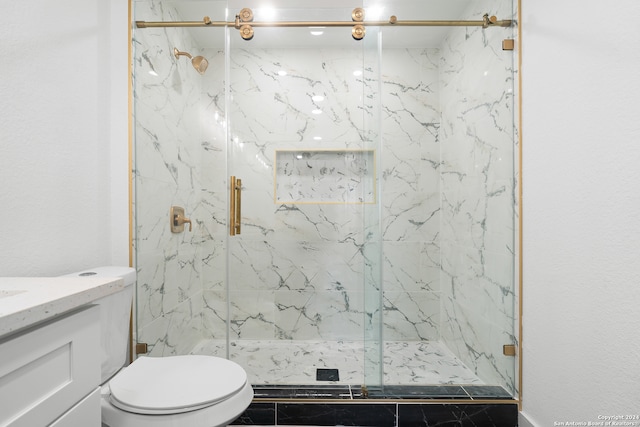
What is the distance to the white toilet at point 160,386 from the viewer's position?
105 cm

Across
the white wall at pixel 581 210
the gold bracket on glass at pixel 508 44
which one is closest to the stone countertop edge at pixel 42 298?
the white wall at pixel 581 210

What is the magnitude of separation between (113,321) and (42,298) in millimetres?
804

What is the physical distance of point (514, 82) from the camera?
1670mm

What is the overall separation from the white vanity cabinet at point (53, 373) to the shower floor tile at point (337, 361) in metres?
1.15

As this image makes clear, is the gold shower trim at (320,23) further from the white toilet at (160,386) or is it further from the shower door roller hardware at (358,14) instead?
the white toilet at (160,386)

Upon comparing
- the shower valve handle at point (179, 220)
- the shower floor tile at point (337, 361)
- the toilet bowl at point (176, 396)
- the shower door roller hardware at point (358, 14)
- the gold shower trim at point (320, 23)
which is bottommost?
the shower floor tile at point (337, 361)

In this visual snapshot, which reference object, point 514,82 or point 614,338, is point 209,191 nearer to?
point 514,82

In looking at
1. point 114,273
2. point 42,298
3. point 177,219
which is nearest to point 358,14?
point 177,219

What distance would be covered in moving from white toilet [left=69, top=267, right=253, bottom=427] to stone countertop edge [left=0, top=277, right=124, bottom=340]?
1.56 ft

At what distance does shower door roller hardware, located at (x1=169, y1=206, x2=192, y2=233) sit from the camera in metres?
2.03

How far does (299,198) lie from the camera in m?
2.41

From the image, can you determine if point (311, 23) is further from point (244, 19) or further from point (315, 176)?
point (315, 176)

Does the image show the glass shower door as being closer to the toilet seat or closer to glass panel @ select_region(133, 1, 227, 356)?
glass panel @ select_region(133, 1, 227, 356)

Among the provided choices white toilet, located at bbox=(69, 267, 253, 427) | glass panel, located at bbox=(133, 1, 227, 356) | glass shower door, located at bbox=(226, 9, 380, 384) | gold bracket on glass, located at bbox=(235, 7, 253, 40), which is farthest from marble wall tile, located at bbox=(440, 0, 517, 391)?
glass panel, located at bbox=(133, 1, 227, 356)
